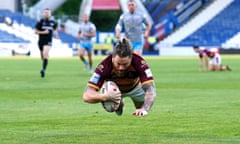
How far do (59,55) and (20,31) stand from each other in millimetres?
8409

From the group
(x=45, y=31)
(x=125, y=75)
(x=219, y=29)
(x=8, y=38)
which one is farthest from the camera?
(x=219, y=29)

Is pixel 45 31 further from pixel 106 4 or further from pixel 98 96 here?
pixel 106 4

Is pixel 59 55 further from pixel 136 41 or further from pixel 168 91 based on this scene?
pixel 168 91

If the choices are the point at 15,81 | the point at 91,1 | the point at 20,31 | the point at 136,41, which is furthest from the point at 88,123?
the point at 91,1

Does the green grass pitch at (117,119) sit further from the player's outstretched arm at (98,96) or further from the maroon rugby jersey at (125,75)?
the maroon rugby jersey at (125,75)

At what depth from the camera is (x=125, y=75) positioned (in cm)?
1083

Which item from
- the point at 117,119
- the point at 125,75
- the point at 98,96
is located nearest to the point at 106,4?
the point at 117,119

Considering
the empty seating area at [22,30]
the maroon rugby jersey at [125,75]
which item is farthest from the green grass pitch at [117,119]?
the empty seating area at [22,30]

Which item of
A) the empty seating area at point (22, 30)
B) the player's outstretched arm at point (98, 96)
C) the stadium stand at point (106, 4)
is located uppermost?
the player's outstretched arm at point (98, 96)

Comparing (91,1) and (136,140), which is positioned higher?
(136,140)

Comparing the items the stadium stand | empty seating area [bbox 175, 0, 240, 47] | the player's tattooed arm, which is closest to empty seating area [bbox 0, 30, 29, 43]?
the stadium stand

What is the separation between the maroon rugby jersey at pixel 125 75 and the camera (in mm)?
10531

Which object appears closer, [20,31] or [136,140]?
[136,140]

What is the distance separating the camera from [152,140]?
10.5 m
